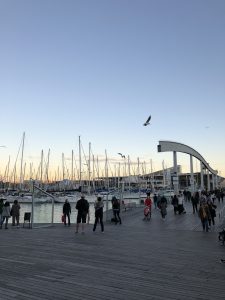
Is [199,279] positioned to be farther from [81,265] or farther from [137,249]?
[137,249]

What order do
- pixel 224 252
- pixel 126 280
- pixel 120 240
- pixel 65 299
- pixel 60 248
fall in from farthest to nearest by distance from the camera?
pixel 120 240 < pixel 60 248 < pixel 224 252 < pixel 126 280 < pixel 65 299

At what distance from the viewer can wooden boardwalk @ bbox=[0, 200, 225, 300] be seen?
625 centimetres

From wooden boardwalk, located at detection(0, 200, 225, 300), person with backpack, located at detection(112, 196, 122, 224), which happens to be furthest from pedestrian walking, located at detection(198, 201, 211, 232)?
person with backpack, located at detection(112, 196, 122, 224)

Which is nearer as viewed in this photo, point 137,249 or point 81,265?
point 81,265

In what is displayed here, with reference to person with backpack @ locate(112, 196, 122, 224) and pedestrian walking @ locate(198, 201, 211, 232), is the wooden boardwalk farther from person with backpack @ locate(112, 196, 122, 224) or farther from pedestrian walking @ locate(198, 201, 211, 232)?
person with backpack @ locate(112, 196, 122, 224)

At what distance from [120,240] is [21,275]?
6.72 m

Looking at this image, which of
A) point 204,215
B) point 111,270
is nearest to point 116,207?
point 204,215

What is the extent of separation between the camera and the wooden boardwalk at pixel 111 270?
6250 mm

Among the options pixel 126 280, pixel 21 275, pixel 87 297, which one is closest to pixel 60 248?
pixel 21 275

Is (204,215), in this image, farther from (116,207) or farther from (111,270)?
(111,270)

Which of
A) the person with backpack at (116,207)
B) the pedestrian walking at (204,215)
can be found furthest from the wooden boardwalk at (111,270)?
the person with backpack at (116,207)

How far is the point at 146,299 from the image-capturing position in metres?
5.89

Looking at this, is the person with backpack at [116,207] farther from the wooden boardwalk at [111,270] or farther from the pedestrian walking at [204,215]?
the wooden boardwalk at [111,270]

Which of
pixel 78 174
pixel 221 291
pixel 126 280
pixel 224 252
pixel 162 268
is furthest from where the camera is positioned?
pixel 78 174
